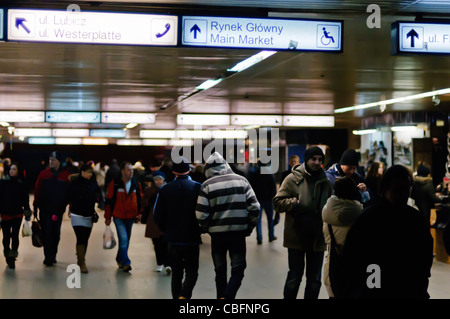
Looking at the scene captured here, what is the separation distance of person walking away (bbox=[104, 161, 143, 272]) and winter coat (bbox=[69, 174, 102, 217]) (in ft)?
0.79

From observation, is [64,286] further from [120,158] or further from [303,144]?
[120,158]

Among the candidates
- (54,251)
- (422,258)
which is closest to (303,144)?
(54,251)

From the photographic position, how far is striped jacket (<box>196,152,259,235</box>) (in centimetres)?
652

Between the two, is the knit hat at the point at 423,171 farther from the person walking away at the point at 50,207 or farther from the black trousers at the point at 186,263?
the black trousers at the point at 186,263

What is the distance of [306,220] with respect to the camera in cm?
635

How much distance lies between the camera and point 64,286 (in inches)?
330

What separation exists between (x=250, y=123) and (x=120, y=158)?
79.2 feet

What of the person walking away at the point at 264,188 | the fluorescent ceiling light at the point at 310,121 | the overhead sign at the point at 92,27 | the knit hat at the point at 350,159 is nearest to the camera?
the overhead sign at the point at 92,27

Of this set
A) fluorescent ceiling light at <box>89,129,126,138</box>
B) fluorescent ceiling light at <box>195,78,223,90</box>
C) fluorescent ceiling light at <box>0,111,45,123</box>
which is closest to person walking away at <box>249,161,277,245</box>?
fluorescent ceiling light at <box>195,78,223,90</box>

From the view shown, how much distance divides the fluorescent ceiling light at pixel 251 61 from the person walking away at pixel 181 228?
3395 mm

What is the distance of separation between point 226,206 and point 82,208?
11.8 ft

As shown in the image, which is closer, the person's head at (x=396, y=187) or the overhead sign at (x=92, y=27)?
the person's head at (x=396, y=187)

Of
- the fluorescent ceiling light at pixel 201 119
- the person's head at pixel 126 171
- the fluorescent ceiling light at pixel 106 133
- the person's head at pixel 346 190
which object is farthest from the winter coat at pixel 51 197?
the fluorescent ceiling light at pixel 106 133

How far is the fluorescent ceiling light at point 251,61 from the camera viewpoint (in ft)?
31.7
